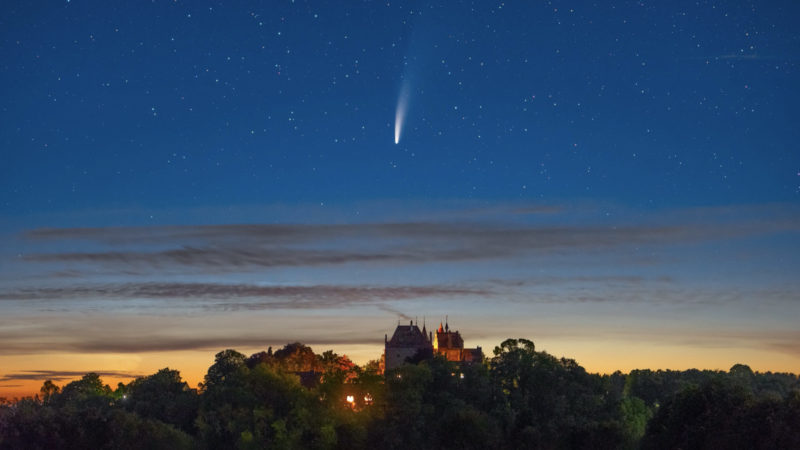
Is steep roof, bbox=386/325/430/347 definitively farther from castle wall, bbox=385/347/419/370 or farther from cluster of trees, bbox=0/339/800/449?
cluster of trees, bbox=0/339/800/449

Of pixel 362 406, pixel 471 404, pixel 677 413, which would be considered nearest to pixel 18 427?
pixel 362 406

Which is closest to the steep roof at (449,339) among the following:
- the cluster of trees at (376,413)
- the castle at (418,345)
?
the castle at (418,345)

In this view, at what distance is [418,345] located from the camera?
528 ft

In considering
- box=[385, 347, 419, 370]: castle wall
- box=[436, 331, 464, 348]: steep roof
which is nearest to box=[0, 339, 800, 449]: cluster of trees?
box=[385, 347, 419, 370]: castle wall

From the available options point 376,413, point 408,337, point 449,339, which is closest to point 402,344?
point 408,337

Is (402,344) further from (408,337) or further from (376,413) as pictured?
(376,413)

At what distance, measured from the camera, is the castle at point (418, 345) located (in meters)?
159

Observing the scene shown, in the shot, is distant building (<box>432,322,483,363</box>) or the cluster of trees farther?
distant building (<box>432,322,483,363</box>)

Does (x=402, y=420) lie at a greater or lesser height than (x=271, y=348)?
lesser

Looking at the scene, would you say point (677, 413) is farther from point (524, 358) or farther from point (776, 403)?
point (524, 358)

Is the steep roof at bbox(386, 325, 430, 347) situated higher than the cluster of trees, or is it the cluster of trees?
the steep roof at bbox(386, 325, 430, 347)

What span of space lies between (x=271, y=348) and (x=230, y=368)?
31878 millimetres

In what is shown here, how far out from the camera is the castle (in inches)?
6275

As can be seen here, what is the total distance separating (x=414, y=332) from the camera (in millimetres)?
163750
